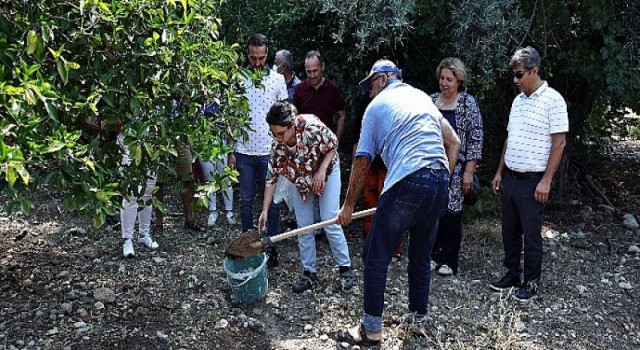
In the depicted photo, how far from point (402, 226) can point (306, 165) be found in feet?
3.18

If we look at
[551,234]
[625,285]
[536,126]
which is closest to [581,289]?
[625,285]

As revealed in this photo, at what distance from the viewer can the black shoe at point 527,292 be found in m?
4.53

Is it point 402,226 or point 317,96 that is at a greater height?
point 317,96

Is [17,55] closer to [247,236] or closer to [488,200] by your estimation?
[247,236]

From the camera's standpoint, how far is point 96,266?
5117 mm

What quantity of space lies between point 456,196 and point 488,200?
1374 mm

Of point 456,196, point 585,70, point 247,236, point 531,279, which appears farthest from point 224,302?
point 585,70

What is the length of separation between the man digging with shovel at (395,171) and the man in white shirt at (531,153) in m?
0.78

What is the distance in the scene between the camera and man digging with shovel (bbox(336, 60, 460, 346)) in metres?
3.59

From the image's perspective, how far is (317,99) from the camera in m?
5.38

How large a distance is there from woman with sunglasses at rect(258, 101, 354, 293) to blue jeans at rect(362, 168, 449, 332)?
74 cm

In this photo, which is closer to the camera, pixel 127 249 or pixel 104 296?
pixel 104 296

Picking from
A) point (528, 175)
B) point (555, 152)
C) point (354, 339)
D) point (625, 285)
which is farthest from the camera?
point (625, 285)

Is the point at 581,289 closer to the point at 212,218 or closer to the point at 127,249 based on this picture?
the point at 212,218
